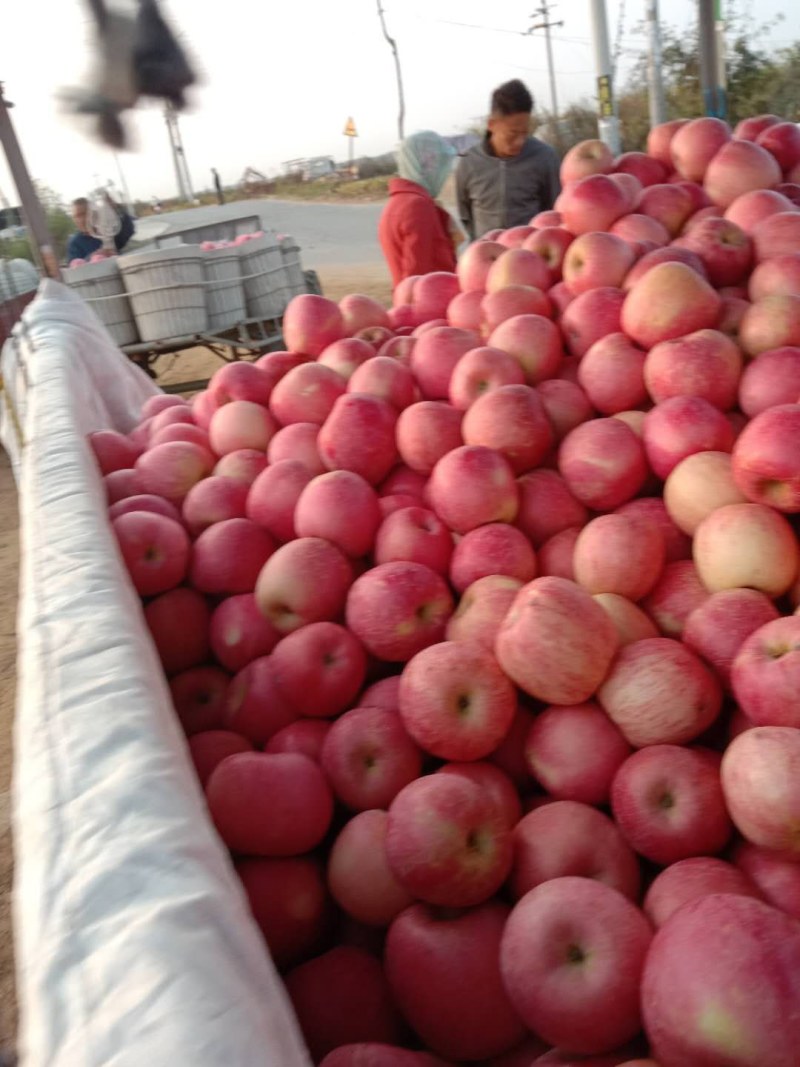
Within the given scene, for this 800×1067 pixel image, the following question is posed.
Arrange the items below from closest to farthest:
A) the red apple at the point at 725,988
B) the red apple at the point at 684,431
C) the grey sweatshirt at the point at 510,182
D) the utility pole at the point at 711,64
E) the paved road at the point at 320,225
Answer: the red apple at the point at 725,988 < the red apple at the point at 684,431 < the grey sweatshirt at the point at 510,182 < the utility pole at the point at 711,64 < the paved road at the point at 320,225

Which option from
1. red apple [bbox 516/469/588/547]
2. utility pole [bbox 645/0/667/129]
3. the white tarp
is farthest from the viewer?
utility pole [bbox 645/0/667/129]

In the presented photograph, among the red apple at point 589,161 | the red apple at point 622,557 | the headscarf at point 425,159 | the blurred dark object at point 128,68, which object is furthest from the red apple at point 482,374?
the blurred dark object at point 128,68

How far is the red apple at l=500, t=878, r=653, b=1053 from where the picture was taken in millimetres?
929

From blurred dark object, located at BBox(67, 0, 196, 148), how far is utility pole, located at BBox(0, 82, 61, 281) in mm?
453

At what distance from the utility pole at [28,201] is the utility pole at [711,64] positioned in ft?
12.6

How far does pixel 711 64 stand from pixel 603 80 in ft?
12.3

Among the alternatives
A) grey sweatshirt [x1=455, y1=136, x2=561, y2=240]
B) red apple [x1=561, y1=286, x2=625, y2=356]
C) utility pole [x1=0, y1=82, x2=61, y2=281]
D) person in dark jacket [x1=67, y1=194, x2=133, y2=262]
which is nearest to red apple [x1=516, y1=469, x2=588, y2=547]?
red apple [x1=561, y1=286, x2=625, y2=356]

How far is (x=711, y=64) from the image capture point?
445 centimetres

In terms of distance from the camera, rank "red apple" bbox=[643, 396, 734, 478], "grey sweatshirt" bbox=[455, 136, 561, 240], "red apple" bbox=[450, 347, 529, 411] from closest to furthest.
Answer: "red apple" bbox=[643, 396, 734, 478] < "red apple" bbox=[450, 347, 529, 411] < "grey sweatshirt" bbox=[455, 136, 561, 240]

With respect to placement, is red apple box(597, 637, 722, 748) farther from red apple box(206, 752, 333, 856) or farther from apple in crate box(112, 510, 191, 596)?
apple in crate box(112, 510, 191, 596)

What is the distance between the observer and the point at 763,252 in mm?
1888

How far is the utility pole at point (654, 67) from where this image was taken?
784cm

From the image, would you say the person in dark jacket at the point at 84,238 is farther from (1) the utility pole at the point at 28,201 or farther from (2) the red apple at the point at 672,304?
(2) the red apple at the point at 672,304

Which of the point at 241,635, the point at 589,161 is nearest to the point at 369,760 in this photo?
the point at 241,635
